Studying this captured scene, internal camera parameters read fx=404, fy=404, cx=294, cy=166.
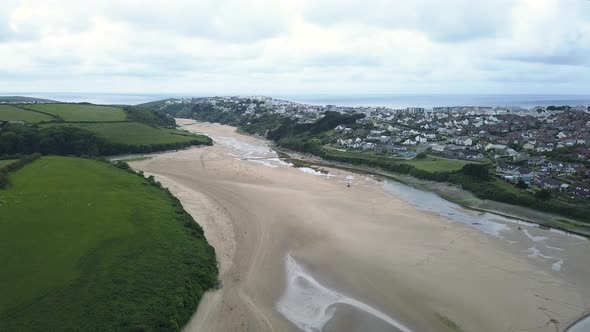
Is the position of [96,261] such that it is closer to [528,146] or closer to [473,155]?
[473,155]

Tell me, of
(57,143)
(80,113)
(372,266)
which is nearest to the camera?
(372,266)

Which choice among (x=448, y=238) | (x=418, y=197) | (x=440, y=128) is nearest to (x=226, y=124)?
(x=440, y=128)

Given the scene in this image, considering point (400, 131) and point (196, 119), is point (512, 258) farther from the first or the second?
point (196, 119)

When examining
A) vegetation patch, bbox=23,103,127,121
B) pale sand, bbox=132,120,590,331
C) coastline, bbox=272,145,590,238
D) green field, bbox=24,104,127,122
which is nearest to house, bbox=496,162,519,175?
coastline, bbox=272,145,590,238

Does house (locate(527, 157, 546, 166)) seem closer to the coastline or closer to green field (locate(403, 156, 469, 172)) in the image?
green field (locate(403, 156, 469, 172))

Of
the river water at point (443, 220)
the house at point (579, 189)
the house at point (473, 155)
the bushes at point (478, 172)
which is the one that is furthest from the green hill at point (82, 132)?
the house at point (579, 189)

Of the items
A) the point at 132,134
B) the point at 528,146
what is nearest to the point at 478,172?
the point at 528,146

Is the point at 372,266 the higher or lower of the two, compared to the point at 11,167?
lower
